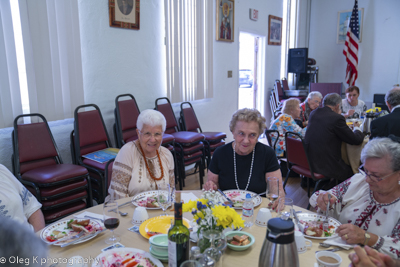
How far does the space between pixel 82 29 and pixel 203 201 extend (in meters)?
3.00

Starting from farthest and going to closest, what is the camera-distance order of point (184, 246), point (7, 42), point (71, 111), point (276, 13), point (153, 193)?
point (276, 13)
point (71, 111)
point (7, 42)
point (153, 193)
point (184, 246)

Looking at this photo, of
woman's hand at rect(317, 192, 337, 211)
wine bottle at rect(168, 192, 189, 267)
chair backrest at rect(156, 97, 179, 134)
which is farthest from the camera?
chair backrest at rect(156, 97, 179, 134)

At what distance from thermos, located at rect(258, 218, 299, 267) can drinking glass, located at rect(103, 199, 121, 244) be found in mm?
695

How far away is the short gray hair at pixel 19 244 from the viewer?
504mm

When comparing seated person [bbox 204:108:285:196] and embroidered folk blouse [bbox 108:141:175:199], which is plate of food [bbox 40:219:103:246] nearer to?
embroidered folk blouse [bbox 108:141:175:199]

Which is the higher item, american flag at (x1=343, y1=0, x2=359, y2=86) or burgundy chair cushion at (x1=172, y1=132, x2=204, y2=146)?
american flag at (x1=343, y1=0, x2=359, y2=86)

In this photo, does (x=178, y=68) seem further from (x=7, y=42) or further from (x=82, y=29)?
(x=7, y=42)

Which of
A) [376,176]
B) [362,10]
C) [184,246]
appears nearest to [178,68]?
[376,176]

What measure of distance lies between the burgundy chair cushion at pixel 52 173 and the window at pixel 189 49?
2183 millimetres

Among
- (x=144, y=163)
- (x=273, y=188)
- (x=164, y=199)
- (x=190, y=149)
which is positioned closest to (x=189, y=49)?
(x=190, y=149)

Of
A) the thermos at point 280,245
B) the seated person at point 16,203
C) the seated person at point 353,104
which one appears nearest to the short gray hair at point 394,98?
the seated person at point 353,104

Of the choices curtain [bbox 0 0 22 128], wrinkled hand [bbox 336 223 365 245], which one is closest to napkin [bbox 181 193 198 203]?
wrinkled hand [bbox 336 223 365 245]

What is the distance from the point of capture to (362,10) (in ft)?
27.0

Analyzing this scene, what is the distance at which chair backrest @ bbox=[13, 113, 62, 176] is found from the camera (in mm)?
2746
